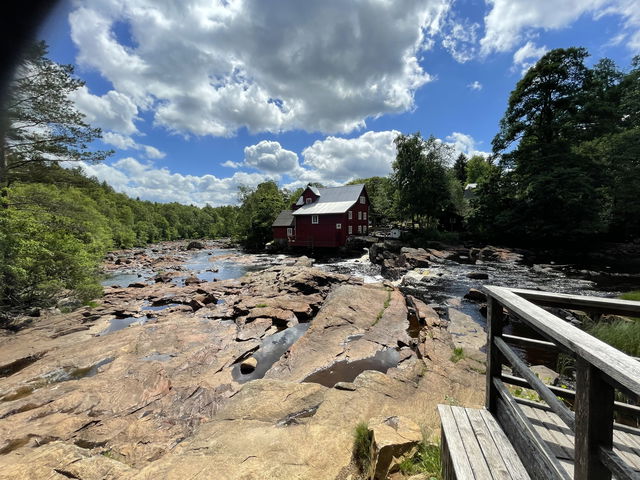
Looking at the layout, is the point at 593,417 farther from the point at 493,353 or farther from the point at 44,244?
the point at 44,244

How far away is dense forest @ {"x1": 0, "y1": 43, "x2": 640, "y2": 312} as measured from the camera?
10.1 metres

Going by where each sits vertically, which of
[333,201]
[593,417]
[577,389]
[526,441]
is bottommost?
[526,441]

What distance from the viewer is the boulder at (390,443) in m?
2.89

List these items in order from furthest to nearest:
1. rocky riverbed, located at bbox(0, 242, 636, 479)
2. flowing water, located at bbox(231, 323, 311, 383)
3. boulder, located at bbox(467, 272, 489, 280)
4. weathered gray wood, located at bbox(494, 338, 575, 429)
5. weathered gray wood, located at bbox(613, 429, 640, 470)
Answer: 1. boulder, located at bbox(467, 272, 489, 280)
2. flowing water, located at bbox(231, 323, 311, 383)
3. rocky riverbed, located at bbox(0, 242, 636, 479)
4. weathered gray wood, located at bbox(613, 429, 640, 470)
5. weathered gray wood, located at bbox(494, 338, 575, 429)

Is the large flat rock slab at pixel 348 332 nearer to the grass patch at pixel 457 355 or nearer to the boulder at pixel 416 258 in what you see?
the grass patch at pixel 457 355

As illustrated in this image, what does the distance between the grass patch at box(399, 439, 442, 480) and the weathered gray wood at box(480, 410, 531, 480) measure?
69 cm

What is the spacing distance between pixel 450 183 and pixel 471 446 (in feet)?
112

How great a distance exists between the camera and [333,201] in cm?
3625

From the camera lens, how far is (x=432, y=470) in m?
2.71

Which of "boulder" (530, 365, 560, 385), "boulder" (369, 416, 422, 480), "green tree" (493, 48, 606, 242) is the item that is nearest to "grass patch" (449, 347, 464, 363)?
"boulder" (530, 365, 560, 385)

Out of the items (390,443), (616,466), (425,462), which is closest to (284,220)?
(390,443)

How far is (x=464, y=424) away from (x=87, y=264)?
44.4 ft

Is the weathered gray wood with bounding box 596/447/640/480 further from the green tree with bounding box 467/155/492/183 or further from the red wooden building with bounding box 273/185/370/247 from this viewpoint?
the green tree with bounding box 467/155/492/183

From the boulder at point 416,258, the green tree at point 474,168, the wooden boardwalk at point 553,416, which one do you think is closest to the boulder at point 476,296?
the boulder at point 416,258
